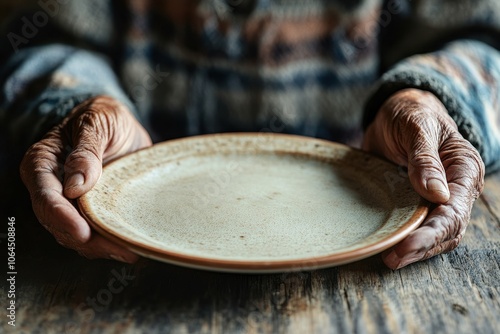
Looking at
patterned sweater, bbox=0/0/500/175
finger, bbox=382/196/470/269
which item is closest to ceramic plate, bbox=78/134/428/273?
finger, bbox=382/196/470/269

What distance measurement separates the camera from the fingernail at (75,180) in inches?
31.1

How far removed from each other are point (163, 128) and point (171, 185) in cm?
40

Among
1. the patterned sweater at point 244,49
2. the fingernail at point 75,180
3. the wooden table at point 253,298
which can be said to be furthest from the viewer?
the patterned sweater at point 244,49

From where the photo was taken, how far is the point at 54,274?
0.79 m

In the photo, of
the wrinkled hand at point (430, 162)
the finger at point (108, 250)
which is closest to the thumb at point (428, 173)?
the wrinkled hand at point (430, 162)

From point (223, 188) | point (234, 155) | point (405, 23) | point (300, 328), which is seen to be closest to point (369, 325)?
point (300, 328)

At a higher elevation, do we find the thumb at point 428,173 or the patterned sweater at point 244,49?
the thumb at point 428,173

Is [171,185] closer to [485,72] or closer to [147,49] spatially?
[147,49]

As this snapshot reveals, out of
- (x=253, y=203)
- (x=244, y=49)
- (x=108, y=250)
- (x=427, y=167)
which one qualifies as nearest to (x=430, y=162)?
(x=427, y=167)

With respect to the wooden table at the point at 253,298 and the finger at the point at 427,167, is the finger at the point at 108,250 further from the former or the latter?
the finger at the point at 427,167

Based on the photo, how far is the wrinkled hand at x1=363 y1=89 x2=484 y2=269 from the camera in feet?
2.52

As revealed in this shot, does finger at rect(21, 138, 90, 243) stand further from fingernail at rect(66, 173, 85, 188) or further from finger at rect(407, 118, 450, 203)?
finger at rect(407, 118, 450, 203)

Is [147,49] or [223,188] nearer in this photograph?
[223,188]

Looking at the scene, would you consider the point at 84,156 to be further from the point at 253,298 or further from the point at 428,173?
the point at 428,173
